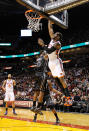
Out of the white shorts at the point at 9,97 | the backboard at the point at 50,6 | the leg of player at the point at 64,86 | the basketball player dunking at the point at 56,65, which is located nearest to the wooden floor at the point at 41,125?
the leg of player at the point at 64,86

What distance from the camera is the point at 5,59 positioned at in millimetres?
28250

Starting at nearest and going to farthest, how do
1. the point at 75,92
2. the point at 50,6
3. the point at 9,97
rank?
the point at 50,6 → the point at 9,97 → the point at 75,92

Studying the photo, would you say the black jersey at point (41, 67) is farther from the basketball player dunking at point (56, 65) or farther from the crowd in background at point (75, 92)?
the crowd in background at point (75, 92)

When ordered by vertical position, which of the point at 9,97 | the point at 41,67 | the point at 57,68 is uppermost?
the point at 41,67

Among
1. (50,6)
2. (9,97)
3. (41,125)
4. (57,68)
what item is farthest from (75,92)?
(57,68)

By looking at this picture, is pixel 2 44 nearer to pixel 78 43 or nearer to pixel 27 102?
pixel 78 43

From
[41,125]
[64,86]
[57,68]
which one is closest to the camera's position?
[64,86]

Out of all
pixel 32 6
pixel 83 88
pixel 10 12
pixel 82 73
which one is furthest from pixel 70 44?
pixel 32 6

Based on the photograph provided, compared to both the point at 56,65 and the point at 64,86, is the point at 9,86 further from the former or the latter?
the point at 64,86

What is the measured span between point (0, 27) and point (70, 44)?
9287 millimetres

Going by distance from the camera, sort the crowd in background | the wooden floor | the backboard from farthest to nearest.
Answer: the crowd in background
the backboard
the wooden floor

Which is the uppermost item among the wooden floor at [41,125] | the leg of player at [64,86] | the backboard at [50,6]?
the backboard at [50,6]

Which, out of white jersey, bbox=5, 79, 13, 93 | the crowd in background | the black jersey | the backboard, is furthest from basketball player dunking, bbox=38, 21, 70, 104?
white jersey, bbox=5, 79, 13, 93

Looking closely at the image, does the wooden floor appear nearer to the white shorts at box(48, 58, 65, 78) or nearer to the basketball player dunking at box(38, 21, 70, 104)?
the basketball player dunking at box(38, 21, 70, 104)
